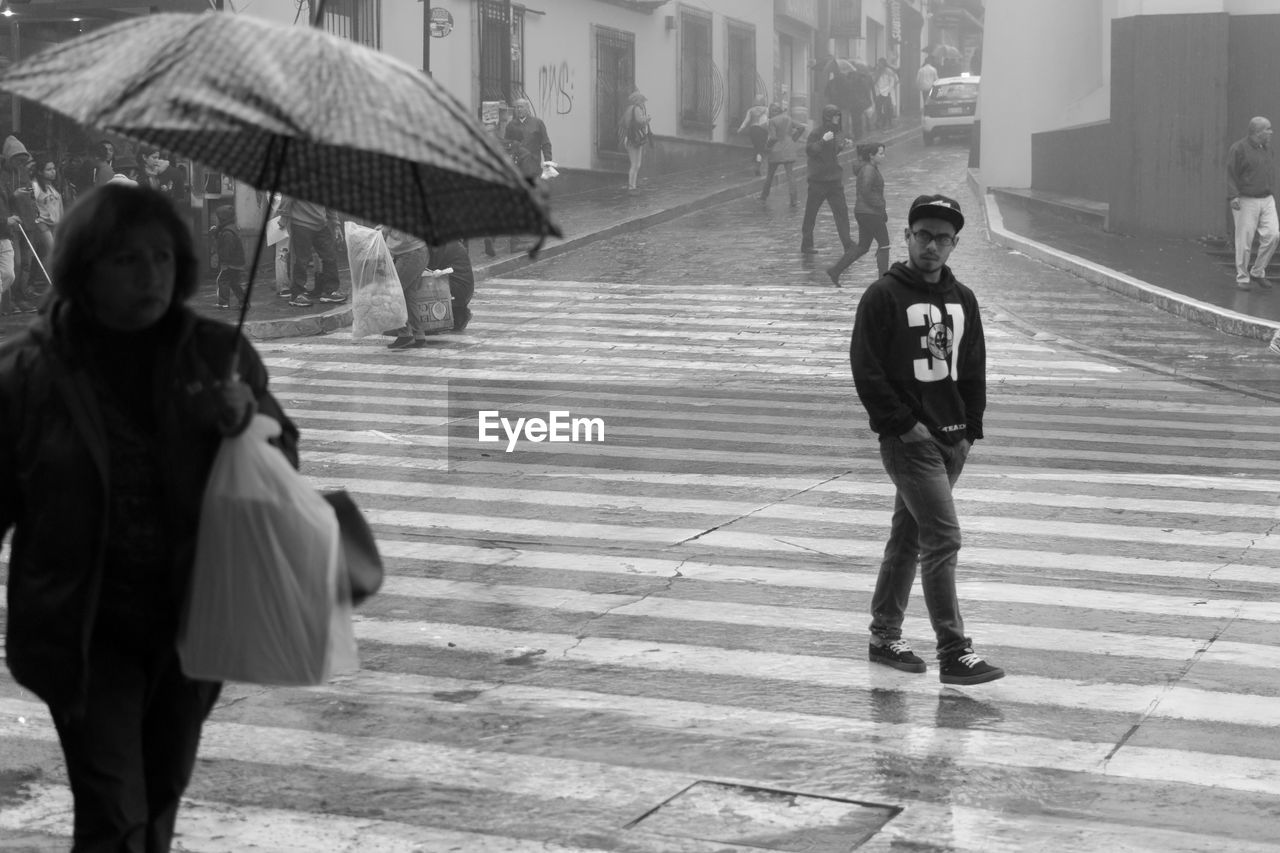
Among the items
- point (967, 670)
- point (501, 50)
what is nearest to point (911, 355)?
point (967, 670)

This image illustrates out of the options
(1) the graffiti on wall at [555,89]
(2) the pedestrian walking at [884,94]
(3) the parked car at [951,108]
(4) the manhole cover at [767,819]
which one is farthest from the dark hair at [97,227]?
(2) the pedestrian walking at [884,94]

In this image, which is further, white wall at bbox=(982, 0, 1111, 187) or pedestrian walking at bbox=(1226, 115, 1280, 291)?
white wall at bbox=(982, 0, 1111, 187)

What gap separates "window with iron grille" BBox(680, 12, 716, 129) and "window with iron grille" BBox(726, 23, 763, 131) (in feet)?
4.72

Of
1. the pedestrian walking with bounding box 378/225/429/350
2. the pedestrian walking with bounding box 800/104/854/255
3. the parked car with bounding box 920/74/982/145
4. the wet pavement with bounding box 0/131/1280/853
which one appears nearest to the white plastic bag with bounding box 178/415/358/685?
the wet pavement with bounding box 0/131/1280/853

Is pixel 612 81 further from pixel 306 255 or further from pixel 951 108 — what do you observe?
pixel 306 255

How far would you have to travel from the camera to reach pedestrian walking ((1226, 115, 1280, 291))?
20.7 meters

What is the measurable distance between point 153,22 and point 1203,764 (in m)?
4.05

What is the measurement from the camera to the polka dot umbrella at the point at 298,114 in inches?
127

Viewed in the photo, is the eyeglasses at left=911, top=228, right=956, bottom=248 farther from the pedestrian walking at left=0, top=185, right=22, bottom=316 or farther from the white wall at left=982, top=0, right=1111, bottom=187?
the white wall at left=982, top=0, right=1111, bottom=187

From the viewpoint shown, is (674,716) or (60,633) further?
(674,716)

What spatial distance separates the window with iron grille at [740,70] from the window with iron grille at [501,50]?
13149 mm

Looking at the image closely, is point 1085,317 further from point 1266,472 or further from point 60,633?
point 60,633

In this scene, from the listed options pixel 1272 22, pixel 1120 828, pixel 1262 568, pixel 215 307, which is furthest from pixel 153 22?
pixel 1272 22

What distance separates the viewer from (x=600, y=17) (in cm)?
3603
